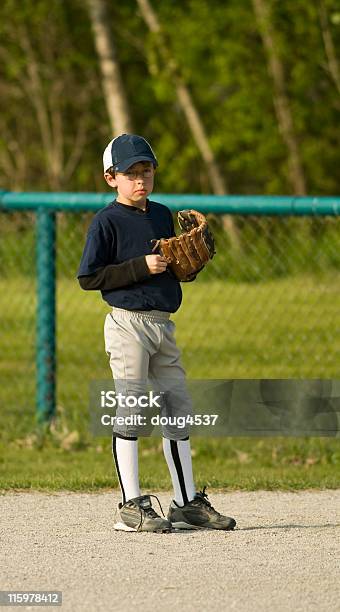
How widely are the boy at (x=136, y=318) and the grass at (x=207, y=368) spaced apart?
3.38ft

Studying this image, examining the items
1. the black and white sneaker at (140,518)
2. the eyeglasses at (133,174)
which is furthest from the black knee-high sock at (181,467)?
the eyeglasses at (133,174)

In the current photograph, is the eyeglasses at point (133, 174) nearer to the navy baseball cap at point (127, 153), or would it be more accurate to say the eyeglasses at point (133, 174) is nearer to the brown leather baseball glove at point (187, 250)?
the navy baseball cap at point (127, 153)

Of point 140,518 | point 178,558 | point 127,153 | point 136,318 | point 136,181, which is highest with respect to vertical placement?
point 127,153

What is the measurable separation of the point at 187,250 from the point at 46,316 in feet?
9.06

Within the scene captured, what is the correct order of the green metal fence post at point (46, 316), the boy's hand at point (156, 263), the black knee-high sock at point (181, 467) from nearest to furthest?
the boy's hand at point (156, 263) < the black knee-high sock at point (181, 467) < the green metal fence post at point (46, 316)

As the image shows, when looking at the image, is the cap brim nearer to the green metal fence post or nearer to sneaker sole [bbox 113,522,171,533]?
sneaker sole [bbox 113,522,171,533]

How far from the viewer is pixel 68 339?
1218cm

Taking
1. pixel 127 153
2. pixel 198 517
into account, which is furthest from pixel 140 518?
pixel 127 153

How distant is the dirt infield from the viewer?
4723 mm

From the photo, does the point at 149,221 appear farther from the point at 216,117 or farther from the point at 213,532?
the point at 216,117

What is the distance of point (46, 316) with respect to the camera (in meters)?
8.44

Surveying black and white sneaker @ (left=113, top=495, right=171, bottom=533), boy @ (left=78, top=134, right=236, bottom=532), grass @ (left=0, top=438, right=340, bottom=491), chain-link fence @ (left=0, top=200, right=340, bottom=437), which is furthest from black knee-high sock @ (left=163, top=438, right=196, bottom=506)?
chain-link fence @ (left=0, top=200, right=340, bottom=437)

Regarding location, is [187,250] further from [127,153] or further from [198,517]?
[198,517]

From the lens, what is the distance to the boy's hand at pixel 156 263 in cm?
575
